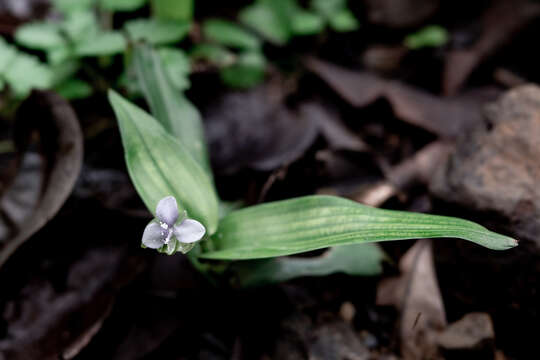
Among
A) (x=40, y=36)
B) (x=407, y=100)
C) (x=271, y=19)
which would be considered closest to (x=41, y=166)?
(x=40, y=36)

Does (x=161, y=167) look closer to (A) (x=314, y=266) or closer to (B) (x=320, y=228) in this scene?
(B) (x=320, y=228)

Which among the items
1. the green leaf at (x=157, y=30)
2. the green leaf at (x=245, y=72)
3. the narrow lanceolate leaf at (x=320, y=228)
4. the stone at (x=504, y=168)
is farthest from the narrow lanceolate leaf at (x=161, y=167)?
the green leaf at (x=245, y=72)

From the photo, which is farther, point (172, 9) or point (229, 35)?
point (229, 35)

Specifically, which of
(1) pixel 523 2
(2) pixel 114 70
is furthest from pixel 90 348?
(1) pixel 523 2

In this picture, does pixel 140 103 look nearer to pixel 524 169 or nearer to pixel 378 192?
pixel 378 192

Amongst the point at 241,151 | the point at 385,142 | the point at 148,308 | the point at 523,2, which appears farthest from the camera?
the point at 523,2

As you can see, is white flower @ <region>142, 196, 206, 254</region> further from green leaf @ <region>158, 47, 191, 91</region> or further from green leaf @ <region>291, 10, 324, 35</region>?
green leaf @ <region>291, 10, 324, 35</region>

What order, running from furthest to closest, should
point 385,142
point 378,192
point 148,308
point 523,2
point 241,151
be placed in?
point 523,2, point 385,142, point 241,151, point 378,192, point 148,308
